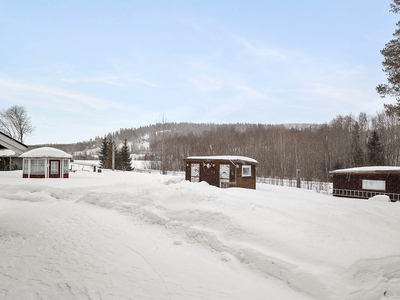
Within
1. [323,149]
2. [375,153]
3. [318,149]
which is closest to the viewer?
[375,153]

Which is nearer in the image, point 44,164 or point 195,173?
point 195,173

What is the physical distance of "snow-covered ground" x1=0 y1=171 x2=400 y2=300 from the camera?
4.29 m

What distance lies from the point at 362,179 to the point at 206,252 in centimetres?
1459

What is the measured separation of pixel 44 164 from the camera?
2264 cm

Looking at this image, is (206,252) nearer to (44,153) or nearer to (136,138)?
(44,153)

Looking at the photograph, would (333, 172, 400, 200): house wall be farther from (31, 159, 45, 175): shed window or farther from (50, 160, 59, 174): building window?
(31, 159, 45, 175): shed window

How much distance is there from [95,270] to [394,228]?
784 centimetres

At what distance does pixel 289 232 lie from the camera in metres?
5.88

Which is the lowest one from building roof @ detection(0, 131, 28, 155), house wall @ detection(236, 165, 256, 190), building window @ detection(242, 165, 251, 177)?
house wall @ detection(236, 165, 256, 190)

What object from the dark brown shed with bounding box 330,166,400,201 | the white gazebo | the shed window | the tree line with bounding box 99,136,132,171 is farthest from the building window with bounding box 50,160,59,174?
the dark brown shed with bounding box 330,166,400,201

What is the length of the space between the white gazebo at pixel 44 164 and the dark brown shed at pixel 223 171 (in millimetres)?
12699

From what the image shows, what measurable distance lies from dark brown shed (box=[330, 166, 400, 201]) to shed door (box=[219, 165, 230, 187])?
7.64m

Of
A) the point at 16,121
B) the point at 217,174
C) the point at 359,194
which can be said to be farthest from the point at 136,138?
the point at 359,194

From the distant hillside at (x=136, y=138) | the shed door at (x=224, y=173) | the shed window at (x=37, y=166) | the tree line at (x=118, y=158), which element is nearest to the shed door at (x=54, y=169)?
the shed window at (x=37, y=166)
